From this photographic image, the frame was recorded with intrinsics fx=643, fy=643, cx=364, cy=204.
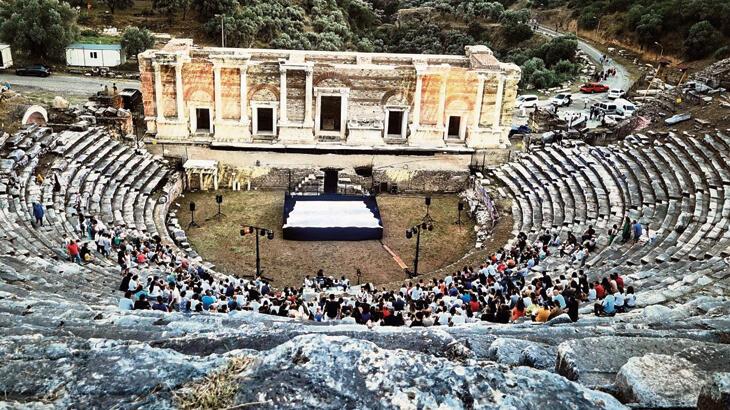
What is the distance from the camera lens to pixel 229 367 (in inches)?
217

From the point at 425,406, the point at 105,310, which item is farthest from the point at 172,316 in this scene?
the point at 425,406

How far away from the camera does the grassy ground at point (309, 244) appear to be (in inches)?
854

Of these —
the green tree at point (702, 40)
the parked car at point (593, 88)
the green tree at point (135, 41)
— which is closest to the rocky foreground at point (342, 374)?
the parked car at point (593, 88)

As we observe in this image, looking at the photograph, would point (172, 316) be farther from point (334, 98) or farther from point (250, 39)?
point (250, 39)

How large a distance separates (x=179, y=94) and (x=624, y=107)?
24.5m

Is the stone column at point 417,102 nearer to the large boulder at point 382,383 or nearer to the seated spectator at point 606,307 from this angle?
the seated spectator at point 606,307

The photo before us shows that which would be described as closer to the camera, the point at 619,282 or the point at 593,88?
the point at 619,282

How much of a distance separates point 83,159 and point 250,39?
98.9ft

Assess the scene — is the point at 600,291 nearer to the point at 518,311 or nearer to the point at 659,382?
the point at 518,311

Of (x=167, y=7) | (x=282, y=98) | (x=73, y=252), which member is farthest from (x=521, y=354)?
(x=167, y=7)

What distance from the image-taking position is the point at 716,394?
4883 mm

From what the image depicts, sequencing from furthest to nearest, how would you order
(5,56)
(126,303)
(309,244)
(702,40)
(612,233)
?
1. (702,40)
2. (5,56)
3. (309,244)
4. (612,233)
5. (126,303)

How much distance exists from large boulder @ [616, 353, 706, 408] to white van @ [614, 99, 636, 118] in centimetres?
3158

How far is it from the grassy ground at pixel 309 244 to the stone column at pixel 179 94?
3850mm
